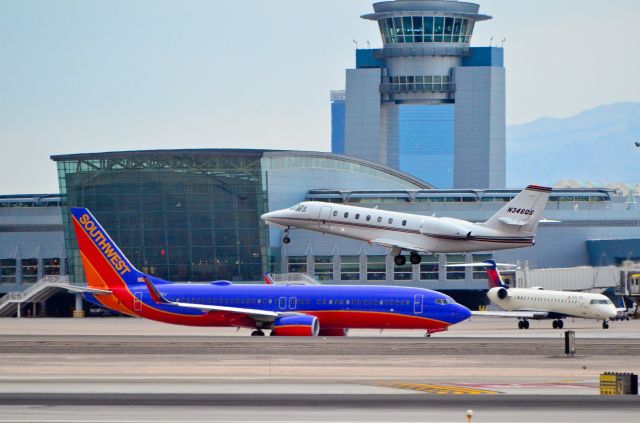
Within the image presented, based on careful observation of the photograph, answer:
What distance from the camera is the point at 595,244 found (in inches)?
6688

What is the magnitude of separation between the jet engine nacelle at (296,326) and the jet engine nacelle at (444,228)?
35.8 feet

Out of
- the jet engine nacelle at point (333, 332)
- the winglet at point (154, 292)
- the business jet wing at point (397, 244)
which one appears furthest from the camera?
the business jet wing at point (397, 244)

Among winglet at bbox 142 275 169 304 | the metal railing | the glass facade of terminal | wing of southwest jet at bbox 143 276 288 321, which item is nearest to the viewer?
wing of southwest jet at bbox 143 276 288 321

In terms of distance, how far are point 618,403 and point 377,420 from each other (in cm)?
913

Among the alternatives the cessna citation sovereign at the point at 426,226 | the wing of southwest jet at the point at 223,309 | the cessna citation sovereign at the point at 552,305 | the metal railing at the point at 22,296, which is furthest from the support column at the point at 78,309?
the wing of southwest jet at the point at 223,309

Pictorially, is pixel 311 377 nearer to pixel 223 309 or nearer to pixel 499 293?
pixel 223 309

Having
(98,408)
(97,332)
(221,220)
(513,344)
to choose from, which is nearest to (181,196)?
(221,220)

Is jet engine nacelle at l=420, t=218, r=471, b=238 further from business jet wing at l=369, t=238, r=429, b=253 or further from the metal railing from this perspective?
the metal railing

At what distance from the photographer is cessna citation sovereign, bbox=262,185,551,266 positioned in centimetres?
9669

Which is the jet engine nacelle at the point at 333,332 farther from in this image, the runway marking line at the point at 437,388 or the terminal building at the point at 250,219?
the terminal building at the point at 250,219

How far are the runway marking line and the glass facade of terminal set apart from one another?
97.1 m

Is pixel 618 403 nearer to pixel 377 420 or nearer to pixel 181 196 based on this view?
pixel 377 420

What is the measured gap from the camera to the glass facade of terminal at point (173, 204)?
155375 millimetres

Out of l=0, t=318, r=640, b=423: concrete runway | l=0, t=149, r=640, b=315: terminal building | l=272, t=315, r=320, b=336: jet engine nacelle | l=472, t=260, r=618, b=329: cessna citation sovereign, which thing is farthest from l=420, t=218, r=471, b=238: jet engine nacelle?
l=0, t=149, r=640, b=315: terminal building
